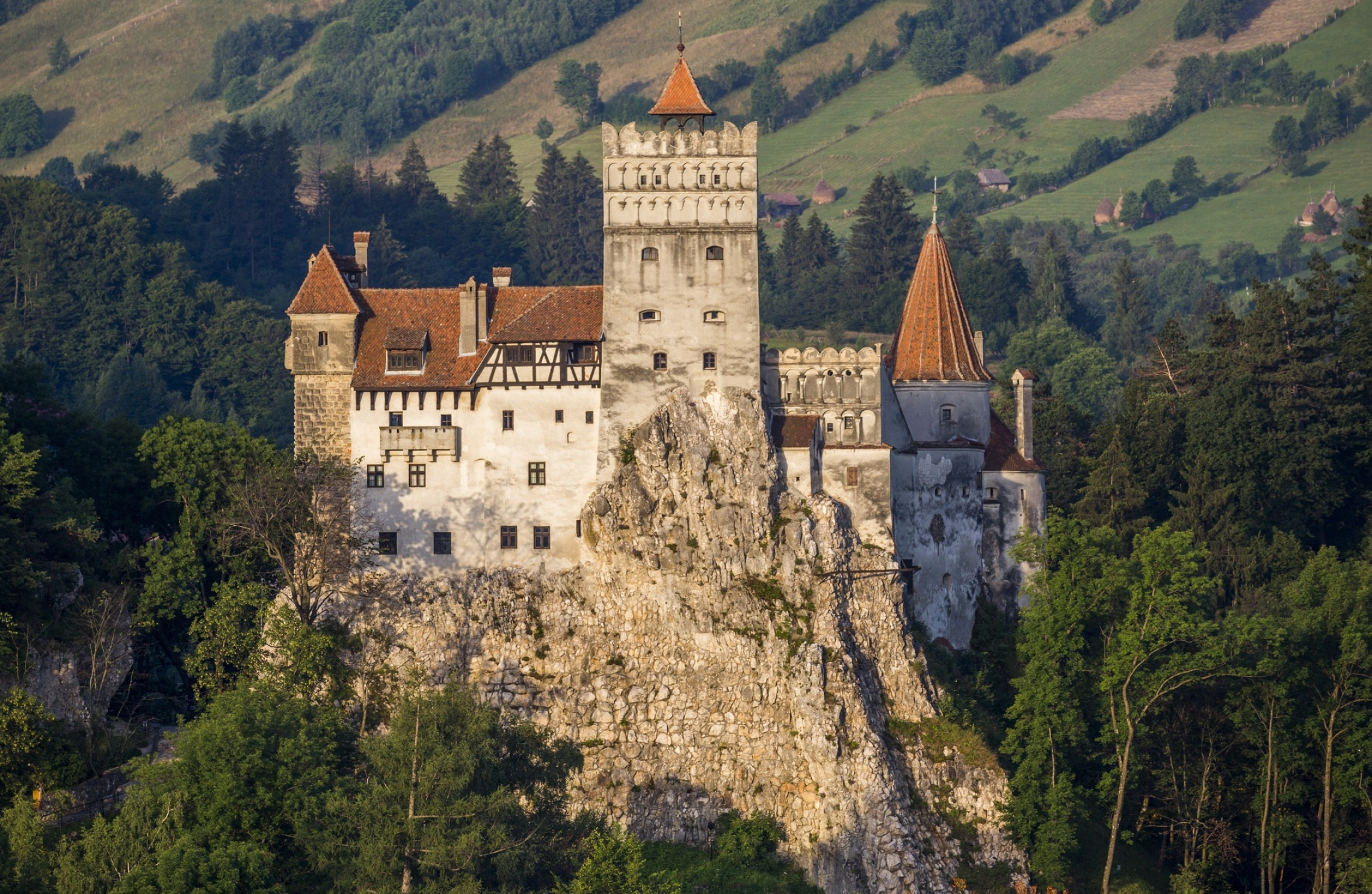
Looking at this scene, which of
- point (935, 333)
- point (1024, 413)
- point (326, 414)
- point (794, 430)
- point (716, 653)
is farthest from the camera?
point (1024, 413)

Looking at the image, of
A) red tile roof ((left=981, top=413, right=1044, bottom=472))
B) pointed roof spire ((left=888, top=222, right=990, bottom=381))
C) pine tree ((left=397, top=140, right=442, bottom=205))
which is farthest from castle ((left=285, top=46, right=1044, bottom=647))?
pine tree ((left=397, top=140, right=442, bottom=205))

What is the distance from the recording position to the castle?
76438mm

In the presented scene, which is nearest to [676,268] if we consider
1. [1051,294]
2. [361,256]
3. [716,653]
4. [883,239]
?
[716,653]

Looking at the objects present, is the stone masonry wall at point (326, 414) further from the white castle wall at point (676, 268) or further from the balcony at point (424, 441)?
the white castle wall at point (676, 268)

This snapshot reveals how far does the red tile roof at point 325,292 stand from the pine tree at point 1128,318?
94336 mm

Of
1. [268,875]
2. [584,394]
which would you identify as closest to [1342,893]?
[584,394]

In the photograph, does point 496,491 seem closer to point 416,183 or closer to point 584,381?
point 584,381

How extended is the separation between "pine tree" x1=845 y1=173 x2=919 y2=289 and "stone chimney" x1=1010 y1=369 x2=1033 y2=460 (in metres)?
68.4

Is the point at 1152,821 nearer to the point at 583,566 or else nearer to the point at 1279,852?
the point at 1279,852

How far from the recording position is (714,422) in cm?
7612

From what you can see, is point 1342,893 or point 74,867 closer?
point 74,867

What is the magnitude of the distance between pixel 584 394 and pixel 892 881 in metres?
19.2

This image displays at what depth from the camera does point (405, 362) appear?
3061 inches

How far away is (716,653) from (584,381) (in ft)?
33.8
